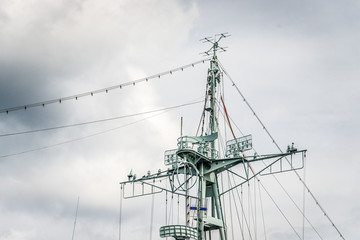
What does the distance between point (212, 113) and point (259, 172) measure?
832cm

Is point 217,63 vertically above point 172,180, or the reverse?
point 217,63

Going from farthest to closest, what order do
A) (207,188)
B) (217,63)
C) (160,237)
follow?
(217,63) → (207,188) → (160,237)

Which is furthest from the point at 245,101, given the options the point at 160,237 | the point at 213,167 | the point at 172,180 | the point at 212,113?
the point at 160,237

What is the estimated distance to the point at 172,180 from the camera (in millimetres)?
44281

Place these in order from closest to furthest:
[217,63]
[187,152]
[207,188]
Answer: [187,152] → [207,188] → [217,63]

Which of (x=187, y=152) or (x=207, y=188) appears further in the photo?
(x=207, y=188)

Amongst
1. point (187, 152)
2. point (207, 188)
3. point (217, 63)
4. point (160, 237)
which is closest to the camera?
point (160, 237)

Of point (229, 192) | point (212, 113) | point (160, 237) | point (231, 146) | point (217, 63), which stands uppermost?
point (217, 63)

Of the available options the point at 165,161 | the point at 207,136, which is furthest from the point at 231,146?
the point at 165,161

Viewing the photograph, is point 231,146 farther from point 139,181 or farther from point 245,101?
point 139,181

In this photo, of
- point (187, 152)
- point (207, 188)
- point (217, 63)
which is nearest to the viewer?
point (187, 152)

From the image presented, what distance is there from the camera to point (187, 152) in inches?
1693

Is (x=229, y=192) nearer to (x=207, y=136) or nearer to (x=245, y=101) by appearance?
(x=207, y=136)

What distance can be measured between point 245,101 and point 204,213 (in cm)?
1170
